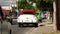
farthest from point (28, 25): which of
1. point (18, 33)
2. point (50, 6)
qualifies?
point (18, 33)

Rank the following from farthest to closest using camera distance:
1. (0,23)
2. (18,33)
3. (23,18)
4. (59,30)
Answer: (23,18) < (18,33) < (59,30) < (0,23)

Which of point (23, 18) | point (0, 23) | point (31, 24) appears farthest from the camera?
point (31, 24)

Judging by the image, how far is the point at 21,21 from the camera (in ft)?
101

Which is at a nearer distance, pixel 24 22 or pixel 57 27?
pixel 57 27

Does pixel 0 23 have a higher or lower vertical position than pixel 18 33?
higher

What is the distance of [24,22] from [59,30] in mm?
10740

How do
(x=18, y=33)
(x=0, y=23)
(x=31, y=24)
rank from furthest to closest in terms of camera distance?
(x=31, y=24) < (x=18, y=33) < (x=0, y=23)

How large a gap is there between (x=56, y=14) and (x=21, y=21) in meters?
10.5

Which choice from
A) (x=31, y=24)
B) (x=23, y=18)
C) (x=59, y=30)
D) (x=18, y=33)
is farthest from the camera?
(x=31, y=24)

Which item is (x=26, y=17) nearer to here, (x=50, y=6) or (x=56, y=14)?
(x=50, y=6)

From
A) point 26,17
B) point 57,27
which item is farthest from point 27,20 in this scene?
point 57,27

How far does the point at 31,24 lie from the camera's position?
33031mm

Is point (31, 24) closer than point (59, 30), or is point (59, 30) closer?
point (59, 30)

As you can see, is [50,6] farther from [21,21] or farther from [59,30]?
[59,30]
